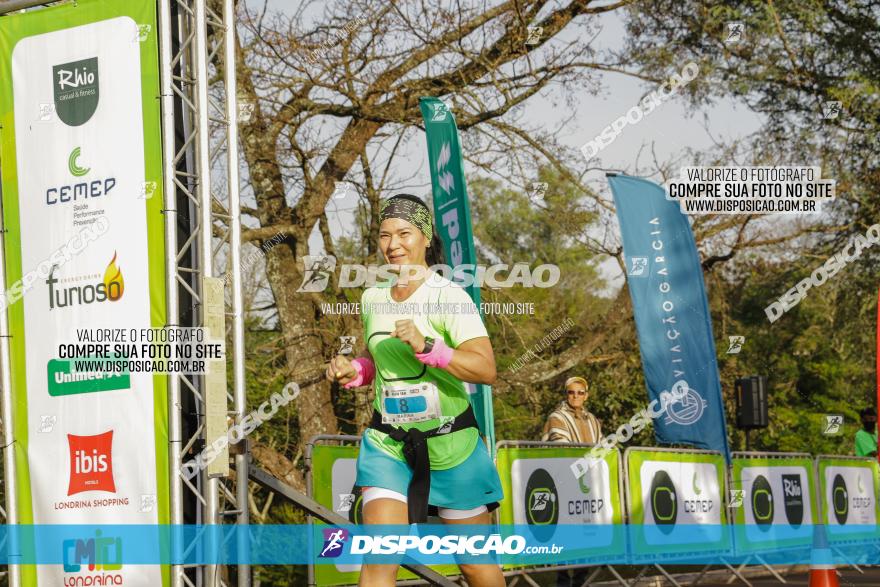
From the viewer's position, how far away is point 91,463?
5988 mm

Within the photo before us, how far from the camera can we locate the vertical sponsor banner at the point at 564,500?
849cm

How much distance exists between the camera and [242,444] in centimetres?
584

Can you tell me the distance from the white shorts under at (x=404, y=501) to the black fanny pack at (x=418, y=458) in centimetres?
5

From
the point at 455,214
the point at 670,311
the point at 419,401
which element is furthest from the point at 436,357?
the point at 670,311

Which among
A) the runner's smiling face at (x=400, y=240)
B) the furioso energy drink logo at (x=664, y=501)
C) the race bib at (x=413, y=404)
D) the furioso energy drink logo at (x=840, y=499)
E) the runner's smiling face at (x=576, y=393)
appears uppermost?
the runner's smiling face at (x=400, y=240)

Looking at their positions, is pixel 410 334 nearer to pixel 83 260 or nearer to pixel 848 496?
pixel 83 260

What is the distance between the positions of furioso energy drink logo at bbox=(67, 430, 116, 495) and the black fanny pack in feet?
7.03

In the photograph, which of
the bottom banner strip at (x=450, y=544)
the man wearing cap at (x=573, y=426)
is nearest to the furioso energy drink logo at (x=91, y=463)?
the bottom banner strip at (x=450, y=544)

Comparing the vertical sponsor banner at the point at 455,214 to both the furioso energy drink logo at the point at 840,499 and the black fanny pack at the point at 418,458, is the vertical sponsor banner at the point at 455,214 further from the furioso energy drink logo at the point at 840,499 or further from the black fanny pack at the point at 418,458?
the furioso energy drink logo at the point at 840,499

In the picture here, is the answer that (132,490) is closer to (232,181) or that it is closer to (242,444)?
(242,444)

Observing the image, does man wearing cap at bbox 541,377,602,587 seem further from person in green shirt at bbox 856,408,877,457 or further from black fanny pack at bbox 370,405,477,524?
black fanny pack at bbox 370,405,477,524

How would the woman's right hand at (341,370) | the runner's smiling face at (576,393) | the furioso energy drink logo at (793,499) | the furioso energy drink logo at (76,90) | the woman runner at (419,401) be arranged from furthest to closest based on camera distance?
1. the furioso energy drink logo at (793,499)
2. the runner's smiling face at (576,393)
3. the furioso energy drink logo at (76,90)
4. the woman's right hand at (341,370)
5. the woman runner at (419,401)

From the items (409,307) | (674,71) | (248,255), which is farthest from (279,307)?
(409,307)

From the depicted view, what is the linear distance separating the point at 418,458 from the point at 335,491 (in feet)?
10.9
